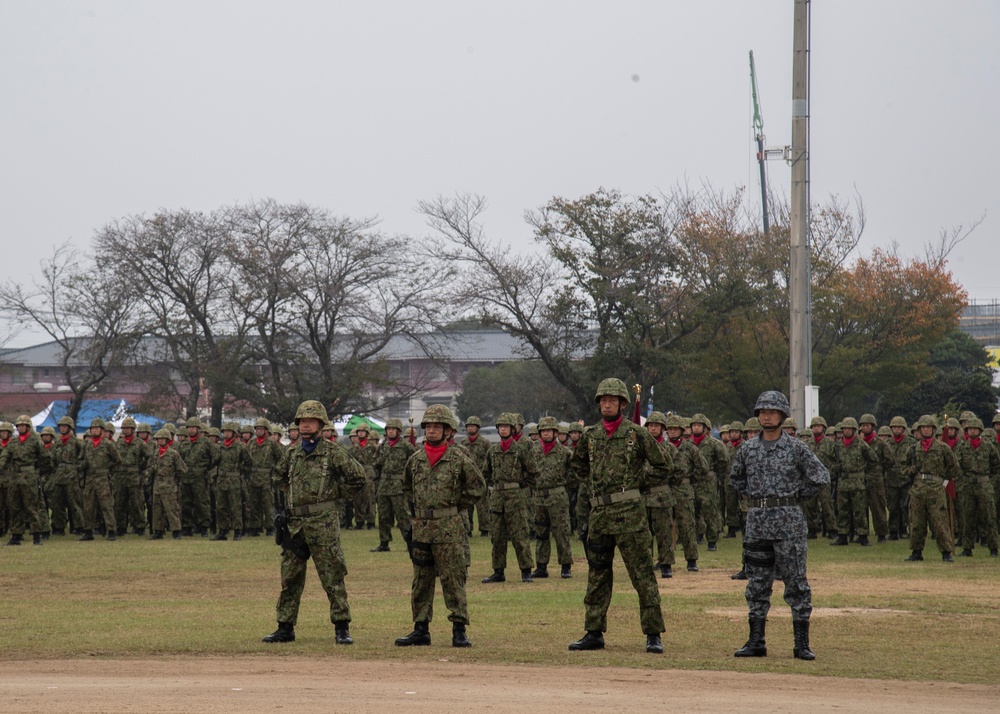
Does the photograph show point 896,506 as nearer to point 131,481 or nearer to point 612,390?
point 612,390

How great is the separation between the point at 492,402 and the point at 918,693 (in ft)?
171

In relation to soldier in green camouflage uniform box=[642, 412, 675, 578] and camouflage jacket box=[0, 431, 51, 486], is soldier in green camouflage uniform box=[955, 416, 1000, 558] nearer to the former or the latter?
soldier in green camouflage uniform box=[642, 412, 675, 578]

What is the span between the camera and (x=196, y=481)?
2542cm

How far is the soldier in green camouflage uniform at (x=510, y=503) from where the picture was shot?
53.9ft

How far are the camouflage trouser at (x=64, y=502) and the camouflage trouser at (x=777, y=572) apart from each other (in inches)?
703

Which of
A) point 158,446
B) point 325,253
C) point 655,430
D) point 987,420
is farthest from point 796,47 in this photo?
point 987,420

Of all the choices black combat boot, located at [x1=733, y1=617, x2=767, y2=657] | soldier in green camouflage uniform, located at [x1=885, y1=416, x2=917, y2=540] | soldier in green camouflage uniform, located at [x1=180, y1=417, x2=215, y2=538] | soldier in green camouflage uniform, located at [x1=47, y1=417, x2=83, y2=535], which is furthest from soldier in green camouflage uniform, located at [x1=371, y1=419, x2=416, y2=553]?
black combat boot, located at [x1=733, y1=617, x2=767, y2=657]

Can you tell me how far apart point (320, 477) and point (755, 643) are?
391cm

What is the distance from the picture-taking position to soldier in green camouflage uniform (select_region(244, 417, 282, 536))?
24.7 meters

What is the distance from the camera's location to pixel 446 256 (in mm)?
39219

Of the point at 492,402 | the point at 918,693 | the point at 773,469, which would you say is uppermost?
the point at 492,402

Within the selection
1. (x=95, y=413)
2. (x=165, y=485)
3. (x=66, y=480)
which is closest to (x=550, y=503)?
(x=165, y=485)

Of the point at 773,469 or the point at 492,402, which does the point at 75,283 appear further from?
the point at 773,469

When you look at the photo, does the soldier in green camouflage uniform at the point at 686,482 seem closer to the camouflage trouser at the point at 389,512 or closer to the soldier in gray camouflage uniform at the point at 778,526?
the camouflage trouser at the point at 389,512
